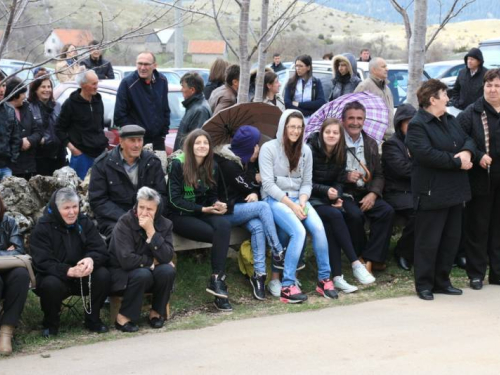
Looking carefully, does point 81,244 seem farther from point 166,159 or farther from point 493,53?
point 493,53

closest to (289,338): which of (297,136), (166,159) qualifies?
(297,136)

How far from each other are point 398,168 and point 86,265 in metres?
3.78

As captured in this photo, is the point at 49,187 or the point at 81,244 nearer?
the point at 81,244

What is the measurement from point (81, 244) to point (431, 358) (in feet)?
9.73

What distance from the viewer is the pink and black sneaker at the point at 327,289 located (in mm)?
7926

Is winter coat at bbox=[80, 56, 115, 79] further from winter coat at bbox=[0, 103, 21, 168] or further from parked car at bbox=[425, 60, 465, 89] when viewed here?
parked car at bbox=[425, 60, 465, 89]

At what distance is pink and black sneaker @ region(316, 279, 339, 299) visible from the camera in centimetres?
793

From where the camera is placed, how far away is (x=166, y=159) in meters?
8.88

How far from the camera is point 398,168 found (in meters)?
8.93

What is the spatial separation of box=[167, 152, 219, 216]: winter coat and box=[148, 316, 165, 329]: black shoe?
3.93 ft

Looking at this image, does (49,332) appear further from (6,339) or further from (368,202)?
(368,202)

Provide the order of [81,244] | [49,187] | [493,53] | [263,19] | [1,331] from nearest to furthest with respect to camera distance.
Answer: [1,331], [81,244], [49,187], [263,19], [493,53]

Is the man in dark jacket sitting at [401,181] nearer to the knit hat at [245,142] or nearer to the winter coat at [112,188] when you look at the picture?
the knit hat at [245,142]

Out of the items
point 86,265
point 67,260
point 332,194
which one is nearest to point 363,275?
point 332,194
